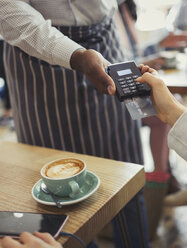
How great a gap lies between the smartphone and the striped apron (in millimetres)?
538

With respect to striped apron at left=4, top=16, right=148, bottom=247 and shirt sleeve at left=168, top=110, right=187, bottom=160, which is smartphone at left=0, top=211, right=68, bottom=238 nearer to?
shirt sleeve at left=168, top=110, right=187, bottom=160

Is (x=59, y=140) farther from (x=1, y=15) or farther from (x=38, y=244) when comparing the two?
(x=38, y=244)

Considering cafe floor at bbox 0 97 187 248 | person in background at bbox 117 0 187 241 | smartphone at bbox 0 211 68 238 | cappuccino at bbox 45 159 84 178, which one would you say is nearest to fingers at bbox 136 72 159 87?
cappuccino at bbox 45 159 84 178

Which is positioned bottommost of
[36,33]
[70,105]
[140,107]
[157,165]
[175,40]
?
[157,165]

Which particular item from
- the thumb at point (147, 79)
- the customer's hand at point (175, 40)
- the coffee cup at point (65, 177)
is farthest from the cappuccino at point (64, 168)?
the customer's hand at point (175, 40)

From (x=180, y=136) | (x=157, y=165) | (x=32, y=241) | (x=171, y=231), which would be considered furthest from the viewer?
(x=157, y=165)

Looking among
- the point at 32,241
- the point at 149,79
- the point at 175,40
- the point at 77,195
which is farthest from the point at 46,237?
the point at 175,40

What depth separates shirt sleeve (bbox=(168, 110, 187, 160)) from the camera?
656 millimetres

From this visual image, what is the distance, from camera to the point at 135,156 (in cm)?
127

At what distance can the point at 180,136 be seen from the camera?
66 cm

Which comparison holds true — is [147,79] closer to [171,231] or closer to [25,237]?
[25,237]

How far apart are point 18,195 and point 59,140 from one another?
46 centimetres

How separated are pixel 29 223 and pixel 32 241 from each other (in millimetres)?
71

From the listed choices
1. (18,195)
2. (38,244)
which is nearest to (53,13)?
(18,195)
